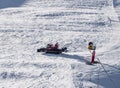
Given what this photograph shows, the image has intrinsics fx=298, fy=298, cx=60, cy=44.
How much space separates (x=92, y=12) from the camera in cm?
3022

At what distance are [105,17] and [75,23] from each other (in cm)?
340

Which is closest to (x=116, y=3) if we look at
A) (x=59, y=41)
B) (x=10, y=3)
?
(x=10, y=3)

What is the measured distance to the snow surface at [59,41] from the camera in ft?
53.1

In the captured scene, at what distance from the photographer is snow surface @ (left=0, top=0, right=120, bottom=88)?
16172 millimetres

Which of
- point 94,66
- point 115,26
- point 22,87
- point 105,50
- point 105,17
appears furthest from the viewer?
point 105,17

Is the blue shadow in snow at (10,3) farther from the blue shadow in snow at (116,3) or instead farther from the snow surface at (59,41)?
the blue shadow in snow at (116,3)

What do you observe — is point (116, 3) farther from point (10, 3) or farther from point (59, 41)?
point (59, 41)

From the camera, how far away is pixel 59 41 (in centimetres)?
2281

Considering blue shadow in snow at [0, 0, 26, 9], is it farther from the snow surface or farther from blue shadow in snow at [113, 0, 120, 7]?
blue shadow in snow at [113, 0, 120, 7]

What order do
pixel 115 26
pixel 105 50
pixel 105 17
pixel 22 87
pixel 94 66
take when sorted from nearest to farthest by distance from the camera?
pixel 22 87 < pixel 94 66 < pixel 105 50 < pixel 115 26 < pixel 105 17

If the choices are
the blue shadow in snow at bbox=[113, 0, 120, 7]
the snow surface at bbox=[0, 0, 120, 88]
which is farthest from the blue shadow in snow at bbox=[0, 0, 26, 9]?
the blue shadow in snow at bbox=[113, 0, 120, 7]

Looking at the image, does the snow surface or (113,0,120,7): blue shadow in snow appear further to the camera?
(113,0,120,7): blue shadow in snow

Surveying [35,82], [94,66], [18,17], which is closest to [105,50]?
[94,66]

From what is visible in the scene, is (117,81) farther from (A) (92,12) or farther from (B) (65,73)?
(A) (92,12)
